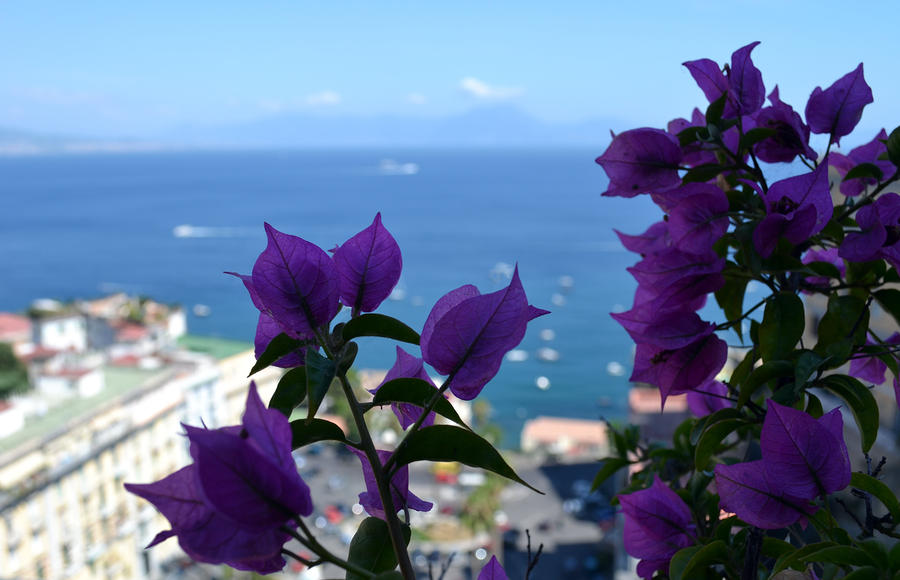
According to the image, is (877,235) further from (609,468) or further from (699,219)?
(609,468)

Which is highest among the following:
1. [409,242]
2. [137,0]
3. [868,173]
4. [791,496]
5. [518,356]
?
[137,0]

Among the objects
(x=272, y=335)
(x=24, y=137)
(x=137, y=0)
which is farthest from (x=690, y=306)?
(x=24, y=137)

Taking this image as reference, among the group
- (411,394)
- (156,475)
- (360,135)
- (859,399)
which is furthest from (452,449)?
(360,135)

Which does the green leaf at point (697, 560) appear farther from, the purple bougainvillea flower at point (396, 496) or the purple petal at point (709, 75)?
the purple petal at point (709, 75)

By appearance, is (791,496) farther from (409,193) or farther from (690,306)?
(409,193)

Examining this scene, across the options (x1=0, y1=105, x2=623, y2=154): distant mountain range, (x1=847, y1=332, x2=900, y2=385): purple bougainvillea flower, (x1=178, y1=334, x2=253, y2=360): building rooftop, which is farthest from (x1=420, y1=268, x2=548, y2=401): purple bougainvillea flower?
(x1=0, y1=105, x2=623, y2=154): distant mountain range

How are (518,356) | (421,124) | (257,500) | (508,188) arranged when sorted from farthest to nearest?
(421,124) → (508,188) → (518,356) → (257,500)

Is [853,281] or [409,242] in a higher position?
[853,281]
